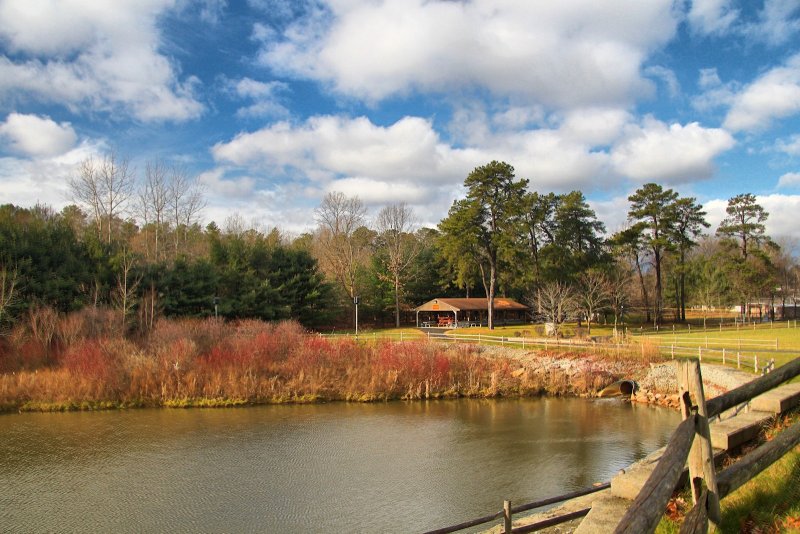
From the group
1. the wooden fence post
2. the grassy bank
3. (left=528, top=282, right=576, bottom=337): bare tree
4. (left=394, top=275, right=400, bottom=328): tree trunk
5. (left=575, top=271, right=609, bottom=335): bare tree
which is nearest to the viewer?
the wooden fence post

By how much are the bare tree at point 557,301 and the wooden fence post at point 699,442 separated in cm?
4235

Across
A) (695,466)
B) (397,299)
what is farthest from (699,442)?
(397,299)

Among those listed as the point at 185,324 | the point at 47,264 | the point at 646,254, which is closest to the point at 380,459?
the point at 185,324

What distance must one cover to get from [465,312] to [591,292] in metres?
15.4

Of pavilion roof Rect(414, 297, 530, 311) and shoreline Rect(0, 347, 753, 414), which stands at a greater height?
pavilion roof Rect(414, 297, 530, 311)

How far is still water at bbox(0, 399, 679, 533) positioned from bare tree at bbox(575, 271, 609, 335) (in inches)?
1004

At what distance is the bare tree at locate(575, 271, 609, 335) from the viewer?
Result: 50.8m

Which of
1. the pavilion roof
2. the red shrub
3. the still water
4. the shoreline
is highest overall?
the pavilion roof

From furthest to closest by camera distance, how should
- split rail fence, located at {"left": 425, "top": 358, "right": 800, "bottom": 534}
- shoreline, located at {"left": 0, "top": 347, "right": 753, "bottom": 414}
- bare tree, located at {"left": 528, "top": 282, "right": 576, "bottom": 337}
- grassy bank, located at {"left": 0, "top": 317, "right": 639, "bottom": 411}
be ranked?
1. bare tree, located at {"left": 528, "top": 282, "right": 576, "bottom": 337}
2. grassy bank, located at {"left": 0, "top": 317, "right": 639, "bottom": 411}
3. shoreline, located at {"left": 0, "top": 347, "right": 753, "bottom": 414}
4. split rail fence, located at {"left": 425, "top": 358, "right": 800, "bottom": 534}

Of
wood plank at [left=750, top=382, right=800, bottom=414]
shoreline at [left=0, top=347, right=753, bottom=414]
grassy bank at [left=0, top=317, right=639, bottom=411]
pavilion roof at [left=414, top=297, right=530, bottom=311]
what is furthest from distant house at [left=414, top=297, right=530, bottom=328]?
wood plank at [left=750, top=382, right=800, bottom=414]

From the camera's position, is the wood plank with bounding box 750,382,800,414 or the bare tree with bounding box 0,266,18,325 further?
the bare tree with bounding box 0,266,18,325

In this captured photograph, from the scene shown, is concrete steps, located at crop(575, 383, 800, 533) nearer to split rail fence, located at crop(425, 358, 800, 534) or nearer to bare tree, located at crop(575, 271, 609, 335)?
split rail fence, located at crop(425, 358, 800, 534)

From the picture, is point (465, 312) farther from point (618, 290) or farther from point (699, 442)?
point (699, 442)

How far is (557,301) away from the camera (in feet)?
164
